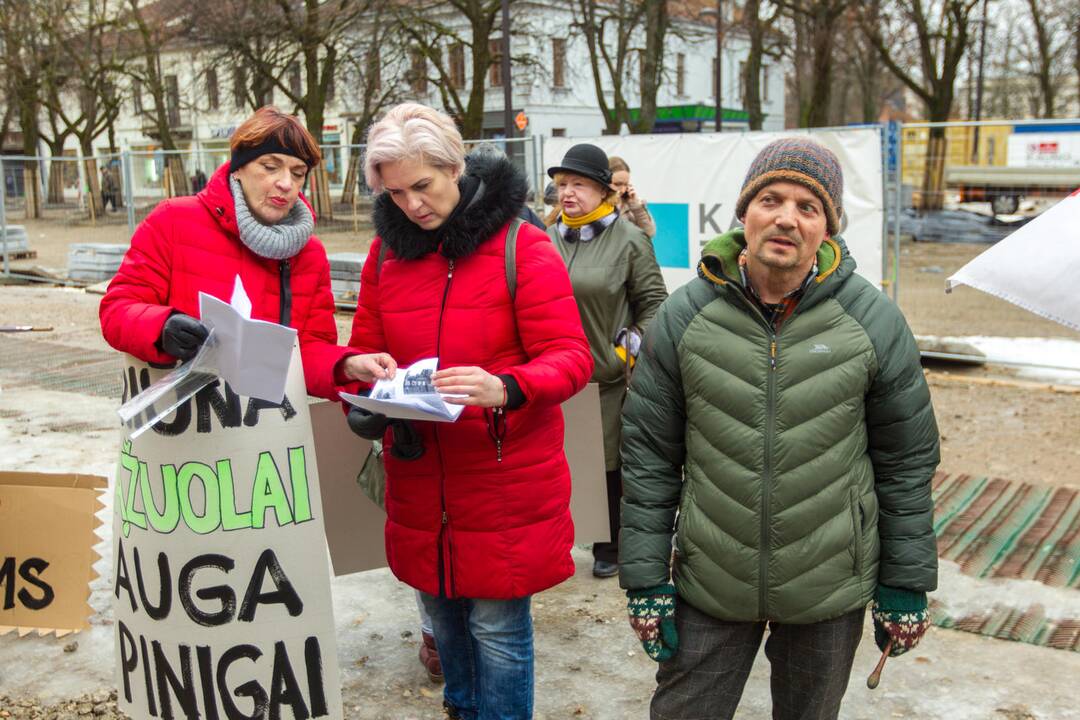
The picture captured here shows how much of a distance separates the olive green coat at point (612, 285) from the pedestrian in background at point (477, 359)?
4.80ft

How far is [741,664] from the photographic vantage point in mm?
2373

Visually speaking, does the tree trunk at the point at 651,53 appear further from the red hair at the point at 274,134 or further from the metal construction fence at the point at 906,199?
the red hair at the point at 274,134

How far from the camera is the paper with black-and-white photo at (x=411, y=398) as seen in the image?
2328mm

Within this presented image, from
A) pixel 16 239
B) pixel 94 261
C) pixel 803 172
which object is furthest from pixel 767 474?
pixel 16 239

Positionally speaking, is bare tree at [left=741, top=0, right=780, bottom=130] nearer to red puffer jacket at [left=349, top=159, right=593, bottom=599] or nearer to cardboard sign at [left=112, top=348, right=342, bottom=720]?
red puffer jacket at [left=349, top=159, right=593, bottom=599]

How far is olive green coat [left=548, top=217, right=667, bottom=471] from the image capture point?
412 cm

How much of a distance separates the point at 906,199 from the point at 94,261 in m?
14.1

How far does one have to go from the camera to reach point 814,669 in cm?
233

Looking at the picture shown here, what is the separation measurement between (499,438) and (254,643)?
816 millimetres

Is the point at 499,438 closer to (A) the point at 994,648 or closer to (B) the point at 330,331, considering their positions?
(B) the point at 330,331

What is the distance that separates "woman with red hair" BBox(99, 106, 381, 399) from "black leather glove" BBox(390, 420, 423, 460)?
152 mm

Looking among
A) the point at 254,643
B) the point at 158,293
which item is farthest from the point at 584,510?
the point at 158,293

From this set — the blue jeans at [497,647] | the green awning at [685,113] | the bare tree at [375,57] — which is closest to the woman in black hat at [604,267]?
the blue jeans at [497,647]

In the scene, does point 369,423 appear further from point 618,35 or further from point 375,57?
point 618,35
